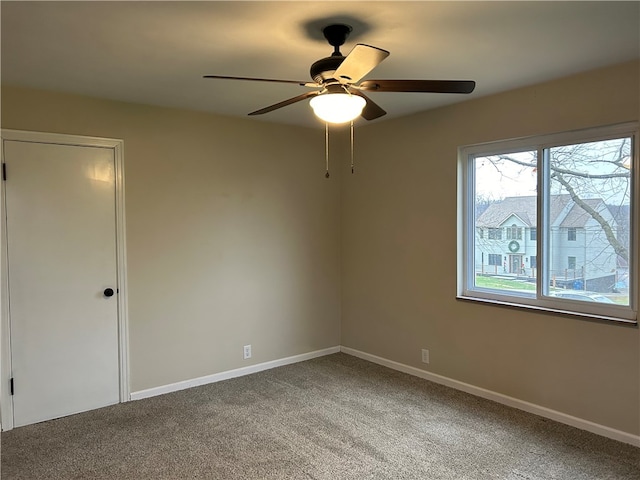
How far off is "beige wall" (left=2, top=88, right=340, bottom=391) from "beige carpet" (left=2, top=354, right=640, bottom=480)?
1.84ft

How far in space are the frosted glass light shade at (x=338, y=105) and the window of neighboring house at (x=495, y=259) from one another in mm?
2045

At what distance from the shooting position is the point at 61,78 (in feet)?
9.91

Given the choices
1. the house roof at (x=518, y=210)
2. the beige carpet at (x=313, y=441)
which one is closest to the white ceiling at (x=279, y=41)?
the house roof at (x=518, y=210)

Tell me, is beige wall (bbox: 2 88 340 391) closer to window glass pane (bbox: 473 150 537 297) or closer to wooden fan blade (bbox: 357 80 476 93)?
window glass pane (bbox: 473 150 537 297)

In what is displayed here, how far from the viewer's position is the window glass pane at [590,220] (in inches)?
116

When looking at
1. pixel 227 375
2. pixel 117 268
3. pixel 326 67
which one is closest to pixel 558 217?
pixel 326 67

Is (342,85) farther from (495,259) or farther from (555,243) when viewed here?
(495,259)

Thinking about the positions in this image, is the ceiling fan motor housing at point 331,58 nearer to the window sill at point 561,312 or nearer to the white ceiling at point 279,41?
the white ceiling at point 279,41

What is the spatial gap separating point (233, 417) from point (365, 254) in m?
2.07

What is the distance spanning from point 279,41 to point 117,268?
219 centimetres

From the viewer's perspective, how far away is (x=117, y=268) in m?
3.59

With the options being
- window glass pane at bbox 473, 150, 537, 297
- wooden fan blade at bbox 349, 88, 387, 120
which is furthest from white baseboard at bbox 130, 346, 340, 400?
wooden fan blade at bbox 349, 88, 387, 120

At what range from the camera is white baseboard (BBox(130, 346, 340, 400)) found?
3752 mm

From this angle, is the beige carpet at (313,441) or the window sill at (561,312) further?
the window sill at (561,312)
